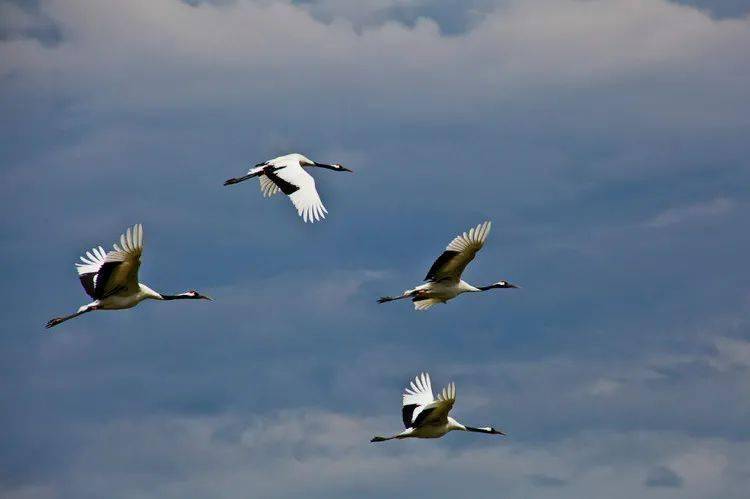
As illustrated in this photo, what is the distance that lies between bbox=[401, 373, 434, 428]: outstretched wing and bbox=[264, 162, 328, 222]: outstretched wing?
686 centimetres

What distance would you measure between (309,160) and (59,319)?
12.3 metres

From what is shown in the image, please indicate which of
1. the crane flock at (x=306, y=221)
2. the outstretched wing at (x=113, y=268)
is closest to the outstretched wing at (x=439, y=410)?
the crane flock at (x=306, y=221)

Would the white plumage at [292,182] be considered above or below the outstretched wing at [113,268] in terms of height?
above

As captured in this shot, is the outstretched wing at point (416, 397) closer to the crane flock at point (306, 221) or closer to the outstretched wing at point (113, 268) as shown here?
the crane flock at point (306, 221)

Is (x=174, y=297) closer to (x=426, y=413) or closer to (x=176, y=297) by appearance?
(x=176, y=297)

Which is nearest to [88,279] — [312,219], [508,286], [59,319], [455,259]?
[59,319]

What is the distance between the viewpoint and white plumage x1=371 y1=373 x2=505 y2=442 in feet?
171

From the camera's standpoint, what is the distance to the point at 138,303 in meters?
53.9

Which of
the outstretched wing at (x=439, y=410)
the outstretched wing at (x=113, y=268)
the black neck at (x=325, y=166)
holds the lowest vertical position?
the outstretched wing at (x=439, y=410)

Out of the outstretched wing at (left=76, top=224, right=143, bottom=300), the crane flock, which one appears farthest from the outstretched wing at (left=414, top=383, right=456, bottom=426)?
the outstretched wing at (left=76, top=224, right=143, bottom=300)

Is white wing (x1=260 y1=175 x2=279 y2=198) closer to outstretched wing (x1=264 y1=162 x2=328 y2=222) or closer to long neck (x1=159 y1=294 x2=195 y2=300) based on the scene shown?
outstretched wing (x1=264 y1=162 x2=328 y2=222)

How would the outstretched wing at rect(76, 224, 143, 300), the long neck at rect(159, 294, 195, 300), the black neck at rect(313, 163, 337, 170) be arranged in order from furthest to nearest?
the black neck at rect(313, 163, 337, 170), the long neck at rect(159, 294, 195, 300), the outstretched wing at rect(76, 224, 143, 300)

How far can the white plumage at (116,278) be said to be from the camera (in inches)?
1946

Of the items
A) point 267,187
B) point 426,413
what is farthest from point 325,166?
point 426,413
